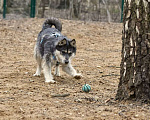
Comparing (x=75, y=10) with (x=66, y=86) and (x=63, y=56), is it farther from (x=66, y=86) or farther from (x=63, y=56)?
(x=66, y=86)

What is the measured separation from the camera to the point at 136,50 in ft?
14.8

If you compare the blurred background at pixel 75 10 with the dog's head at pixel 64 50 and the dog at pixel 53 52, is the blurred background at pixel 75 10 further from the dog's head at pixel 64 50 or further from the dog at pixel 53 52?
the dog's head at pixel 64 50

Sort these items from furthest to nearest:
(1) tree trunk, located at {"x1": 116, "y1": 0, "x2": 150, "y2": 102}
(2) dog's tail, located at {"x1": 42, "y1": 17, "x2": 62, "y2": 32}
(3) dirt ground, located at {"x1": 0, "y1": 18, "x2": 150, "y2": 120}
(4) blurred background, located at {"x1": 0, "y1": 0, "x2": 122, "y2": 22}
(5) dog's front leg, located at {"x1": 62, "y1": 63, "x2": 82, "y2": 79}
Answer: (4) blurred background, located at {"x1": 0, "y1": 0, "x2": 122, "y2": 22} < (2) dog's tail, located at {"x1": 42, "y1": 17, "x2": 62, "y2": 32} < (5) dog's front leg, located at {"x1": 62, "y1": 63, "x2": 82, "y2": 79} < (1) tree trunk, located at {"x1": 116, "y1": 0, "x2": 150, "y2": 102} < (3) dirt ground, located at {"x1": 0, "y1": 18, "x2": 150, "y2": 120}

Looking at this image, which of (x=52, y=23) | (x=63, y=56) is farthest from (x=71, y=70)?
(x=52, y=23)

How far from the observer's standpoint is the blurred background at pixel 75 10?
17.9 m

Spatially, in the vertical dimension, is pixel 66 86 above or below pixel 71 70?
below

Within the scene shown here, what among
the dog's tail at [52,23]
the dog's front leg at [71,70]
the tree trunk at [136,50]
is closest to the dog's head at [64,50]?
the dog's front leg at [71,70]

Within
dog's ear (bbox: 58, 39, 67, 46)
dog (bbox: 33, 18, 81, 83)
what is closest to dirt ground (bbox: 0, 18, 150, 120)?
dog (bbox: 33, 18, 81, 83)

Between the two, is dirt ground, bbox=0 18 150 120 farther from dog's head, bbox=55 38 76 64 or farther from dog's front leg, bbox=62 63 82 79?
dog's head, bbox=55 38 76 64

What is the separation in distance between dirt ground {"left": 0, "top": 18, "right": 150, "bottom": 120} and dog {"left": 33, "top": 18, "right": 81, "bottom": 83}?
0.27m

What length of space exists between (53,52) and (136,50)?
2607 mm

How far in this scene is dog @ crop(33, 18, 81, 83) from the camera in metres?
6.62

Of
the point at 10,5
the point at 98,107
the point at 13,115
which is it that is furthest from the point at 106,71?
the point at 10,5

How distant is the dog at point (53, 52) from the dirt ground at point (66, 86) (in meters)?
0.27
